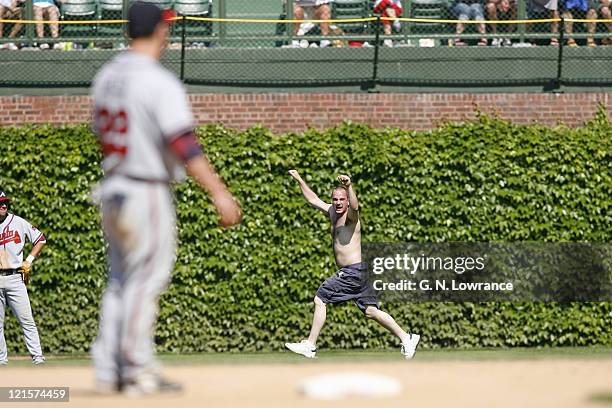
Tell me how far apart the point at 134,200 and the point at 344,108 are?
35.2 feet

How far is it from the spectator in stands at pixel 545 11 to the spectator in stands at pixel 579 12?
0.16 m

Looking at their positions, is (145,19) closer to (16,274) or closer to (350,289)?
(350,289)

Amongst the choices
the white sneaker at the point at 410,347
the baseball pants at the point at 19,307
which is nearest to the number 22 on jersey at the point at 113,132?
the white sneaker at the point at 410,347

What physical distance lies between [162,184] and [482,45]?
11958 millimetres

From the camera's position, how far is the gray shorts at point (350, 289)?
13555 millimetres

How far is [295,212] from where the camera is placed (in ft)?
50.3

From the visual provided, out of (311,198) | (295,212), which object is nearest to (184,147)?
(311,198)

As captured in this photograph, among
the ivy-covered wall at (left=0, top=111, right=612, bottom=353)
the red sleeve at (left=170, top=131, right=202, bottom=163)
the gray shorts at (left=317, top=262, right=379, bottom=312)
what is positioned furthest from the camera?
the ivy-covered wall at (left=0, top=111, right=612, bottom=353)

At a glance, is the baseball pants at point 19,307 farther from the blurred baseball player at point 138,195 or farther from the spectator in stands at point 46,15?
the blurred baseball player at point 138,195

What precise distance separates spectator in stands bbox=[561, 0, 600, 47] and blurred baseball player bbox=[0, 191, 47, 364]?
8502mm

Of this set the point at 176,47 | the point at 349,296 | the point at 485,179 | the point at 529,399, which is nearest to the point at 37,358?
the point at 349,296

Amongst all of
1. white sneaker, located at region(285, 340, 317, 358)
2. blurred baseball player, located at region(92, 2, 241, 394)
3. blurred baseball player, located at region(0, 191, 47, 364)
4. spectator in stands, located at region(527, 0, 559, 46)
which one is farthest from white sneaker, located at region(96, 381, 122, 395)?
spectator in stands, located at region(527, 0, 559, 46)

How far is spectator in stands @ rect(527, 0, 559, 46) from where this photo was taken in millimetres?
17156

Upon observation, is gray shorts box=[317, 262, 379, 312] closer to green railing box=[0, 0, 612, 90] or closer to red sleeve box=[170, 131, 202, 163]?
green railing box=[0, 0, 612, 90]
